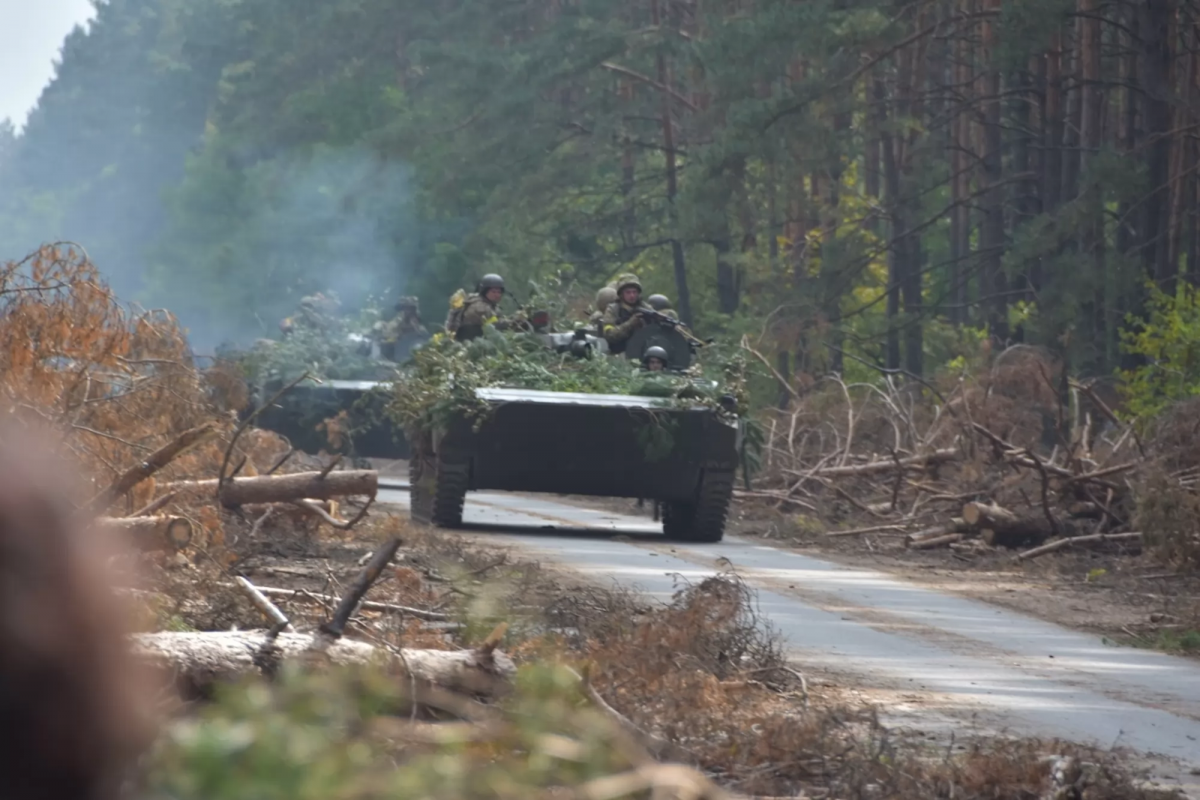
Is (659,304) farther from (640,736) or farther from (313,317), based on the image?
(640,736)

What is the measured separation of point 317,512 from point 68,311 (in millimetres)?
3564

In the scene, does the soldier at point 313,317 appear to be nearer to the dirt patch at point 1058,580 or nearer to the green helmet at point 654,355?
the dirt patch at point 1058,580

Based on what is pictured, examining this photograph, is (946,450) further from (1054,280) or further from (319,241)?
(319,241)

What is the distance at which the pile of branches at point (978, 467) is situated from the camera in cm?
1538

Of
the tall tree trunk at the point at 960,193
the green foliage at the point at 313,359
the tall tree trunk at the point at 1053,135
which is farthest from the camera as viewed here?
the tall tree trunk at the point at 960,193

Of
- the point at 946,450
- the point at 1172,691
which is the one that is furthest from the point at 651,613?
the point at 946,450

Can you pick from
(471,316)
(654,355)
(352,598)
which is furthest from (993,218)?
(352,598)

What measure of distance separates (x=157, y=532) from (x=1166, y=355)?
14477 mm

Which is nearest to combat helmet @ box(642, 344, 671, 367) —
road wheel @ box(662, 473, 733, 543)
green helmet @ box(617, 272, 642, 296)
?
green helmet @ box(617, 272, 642, 296)

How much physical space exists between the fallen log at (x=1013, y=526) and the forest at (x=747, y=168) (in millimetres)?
4451

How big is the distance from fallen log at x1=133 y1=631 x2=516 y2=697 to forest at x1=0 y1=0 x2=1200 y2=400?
12.0 m

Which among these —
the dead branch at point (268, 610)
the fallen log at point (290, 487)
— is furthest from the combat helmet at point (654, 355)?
the dead branch at point (268, 610)

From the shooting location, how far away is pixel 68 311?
29.3 ft

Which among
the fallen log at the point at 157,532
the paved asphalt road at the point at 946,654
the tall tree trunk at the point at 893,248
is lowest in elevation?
the paved asphalt road at the point at 946,654
